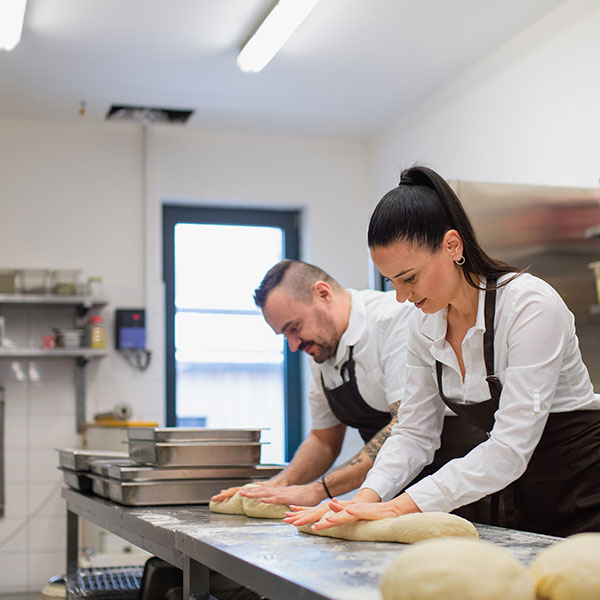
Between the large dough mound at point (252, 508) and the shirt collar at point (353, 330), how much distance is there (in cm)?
59

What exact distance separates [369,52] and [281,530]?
3.44 metres

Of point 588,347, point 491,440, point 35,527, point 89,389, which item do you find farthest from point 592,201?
point 35,527

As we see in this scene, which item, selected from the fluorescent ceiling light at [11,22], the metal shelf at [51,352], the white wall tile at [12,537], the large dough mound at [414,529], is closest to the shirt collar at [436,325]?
the large dough mound at [414,529]

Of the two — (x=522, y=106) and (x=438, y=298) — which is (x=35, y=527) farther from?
(x=438, y=298)

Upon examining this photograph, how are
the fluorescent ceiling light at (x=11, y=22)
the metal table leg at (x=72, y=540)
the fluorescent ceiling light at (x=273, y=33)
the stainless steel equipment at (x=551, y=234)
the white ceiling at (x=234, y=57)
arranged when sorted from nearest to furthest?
the metal table leg at (x=72, y=540) → the stainless steel equipment at (x=551, y=234) → the fluorescent ceiling light at (x=11, y=22) → the fluorescent ceiling light at (x=273, y=33) → the white ceiling at (x=234, y=57)

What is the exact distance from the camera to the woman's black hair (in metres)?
1.62

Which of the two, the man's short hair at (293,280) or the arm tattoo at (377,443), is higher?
the man's short hair at (293,280)

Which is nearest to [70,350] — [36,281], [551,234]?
[36,281]

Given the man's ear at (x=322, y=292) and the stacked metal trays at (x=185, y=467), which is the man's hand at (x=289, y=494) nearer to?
the stacked metal trays at (x=185, y=467)

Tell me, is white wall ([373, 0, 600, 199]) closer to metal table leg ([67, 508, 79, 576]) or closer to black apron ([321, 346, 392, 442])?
black apron ([321, 346, 392, 442])

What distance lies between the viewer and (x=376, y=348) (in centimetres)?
232

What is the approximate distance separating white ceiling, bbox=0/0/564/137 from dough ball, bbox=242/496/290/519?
107 inches

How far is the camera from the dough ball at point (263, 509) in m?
1.83

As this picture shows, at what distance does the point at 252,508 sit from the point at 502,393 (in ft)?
2.07
